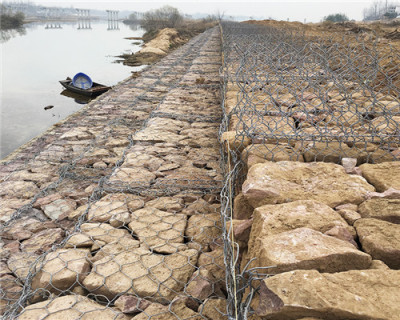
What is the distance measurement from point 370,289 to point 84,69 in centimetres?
1846

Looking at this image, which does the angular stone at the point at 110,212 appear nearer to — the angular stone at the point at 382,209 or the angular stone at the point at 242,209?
the angular stone at the point at 242,209

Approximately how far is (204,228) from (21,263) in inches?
60.7

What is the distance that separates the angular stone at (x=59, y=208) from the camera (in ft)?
11.0

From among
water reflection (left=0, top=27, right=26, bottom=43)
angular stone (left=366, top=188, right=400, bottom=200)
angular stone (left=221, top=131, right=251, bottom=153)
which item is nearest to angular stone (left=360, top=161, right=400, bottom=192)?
angular stone (left=366, top=188, right=400, bottom=200)

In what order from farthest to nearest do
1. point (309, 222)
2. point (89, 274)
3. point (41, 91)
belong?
point (41, 91)
point (89, 274)
point (309, 222)

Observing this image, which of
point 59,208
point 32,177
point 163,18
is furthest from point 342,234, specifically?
point 163,18

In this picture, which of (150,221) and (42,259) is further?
(150,221)

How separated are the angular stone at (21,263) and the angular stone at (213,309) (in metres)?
1.47

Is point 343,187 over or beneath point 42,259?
over

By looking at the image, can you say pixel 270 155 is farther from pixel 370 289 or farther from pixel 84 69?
pixel 84 69

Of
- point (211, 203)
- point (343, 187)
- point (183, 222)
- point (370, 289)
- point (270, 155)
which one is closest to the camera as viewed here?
point (370, 289)

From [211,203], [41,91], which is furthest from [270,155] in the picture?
[41,91]

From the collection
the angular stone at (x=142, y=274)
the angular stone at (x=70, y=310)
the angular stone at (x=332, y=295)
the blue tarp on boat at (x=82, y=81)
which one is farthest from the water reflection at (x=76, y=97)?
the angular stone at (x=332, y=295)

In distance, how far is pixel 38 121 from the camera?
9.75m
